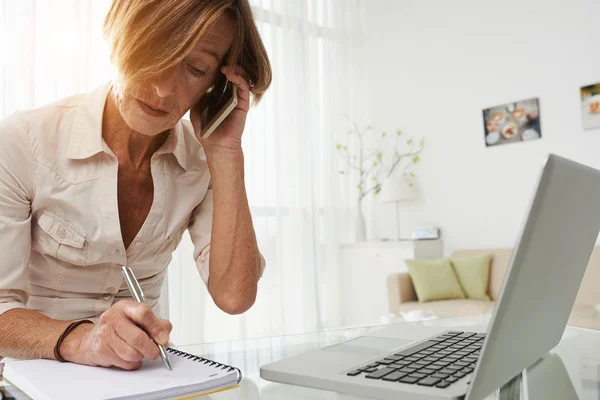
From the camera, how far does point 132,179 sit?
119 centimetres

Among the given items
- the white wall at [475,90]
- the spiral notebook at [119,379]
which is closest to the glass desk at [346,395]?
the spiral notebook at [119,379]

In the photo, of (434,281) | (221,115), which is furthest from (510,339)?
(434,281)

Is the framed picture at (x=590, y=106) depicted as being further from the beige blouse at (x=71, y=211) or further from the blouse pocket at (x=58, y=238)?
the blouse pocket at (x=58, y=238)

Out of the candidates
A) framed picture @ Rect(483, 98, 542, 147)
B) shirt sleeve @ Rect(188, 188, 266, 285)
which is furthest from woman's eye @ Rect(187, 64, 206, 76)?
framed picture @ Rect(483, 98, 542, 147)

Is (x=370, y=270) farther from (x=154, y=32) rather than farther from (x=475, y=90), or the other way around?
(x=154, y=32)

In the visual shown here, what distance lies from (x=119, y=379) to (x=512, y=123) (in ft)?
13.6

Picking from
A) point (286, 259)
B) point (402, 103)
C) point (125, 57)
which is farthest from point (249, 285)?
point (402, 103)

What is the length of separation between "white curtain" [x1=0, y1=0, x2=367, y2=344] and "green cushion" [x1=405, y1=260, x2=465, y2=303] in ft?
3.06

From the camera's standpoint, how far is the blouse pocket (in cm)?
106

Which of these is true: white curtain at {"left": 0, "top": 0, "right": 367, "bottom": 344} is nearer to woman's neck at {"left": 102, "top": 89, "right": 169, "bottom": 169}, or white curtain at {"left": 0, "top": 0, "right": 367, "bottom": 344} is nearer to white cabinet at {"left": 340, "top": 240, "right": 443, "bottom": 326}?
white cabinet at {"left": 340, "top": 240, "right": 443, "bottom": 326}

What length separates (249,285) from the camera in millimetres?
1203

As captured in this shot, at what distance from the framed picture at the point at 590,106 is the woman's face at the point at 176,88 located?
11.5 ft

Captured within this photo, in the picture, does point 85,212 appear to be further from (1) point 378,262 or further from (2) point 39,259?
(1) point 378,262

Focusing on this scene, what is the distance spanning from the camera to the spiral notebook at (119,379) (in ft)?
1.85
